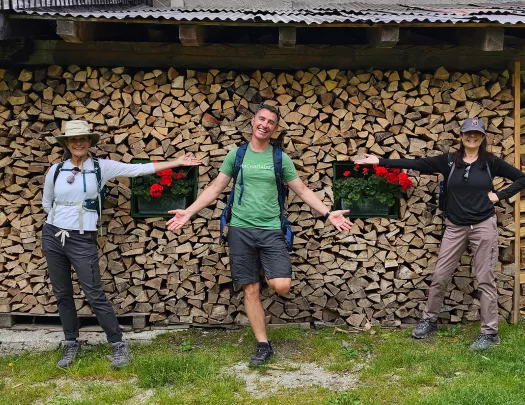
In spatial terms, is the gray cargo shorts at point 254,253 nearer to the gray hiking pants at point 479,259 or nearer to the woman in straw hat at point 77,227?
the woman in straw hat at point 77,227

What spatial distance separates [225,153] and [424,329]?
252 cm

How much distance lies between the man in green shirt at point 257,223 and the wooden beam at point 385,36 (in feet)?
3.74

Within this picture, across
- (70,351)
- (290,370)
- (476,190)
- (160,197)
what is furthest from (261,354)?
(476,190)

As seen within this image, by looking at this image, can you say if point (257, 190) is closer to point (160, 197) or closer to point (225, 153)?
point (225, 153)

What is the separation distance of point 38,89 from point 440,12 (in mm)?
3890

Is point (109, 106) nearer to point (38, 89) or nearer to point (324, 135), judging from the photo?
point (38, 89)

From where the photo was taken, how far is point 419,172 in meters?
5.78

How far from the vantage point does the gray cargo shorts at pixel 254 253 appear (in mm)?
4969

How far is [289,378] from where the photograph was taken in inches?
189

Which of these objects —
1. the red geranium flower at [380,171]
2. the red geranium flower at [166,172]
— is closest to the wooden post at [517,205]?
the red geranium flower at [380,171]

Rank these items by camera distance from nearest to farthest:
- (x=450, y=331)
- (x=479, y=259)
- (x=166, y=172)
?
(x=479, y=259)
(x=166, y=172)
(x=450, y=331)

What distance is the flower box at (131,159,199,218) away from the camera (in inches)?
224

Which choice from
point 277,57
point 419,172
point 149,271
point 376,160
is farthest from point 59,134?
point 419,172

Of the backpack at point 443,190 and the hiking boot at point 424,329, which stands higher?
the backpack at point 443,190
